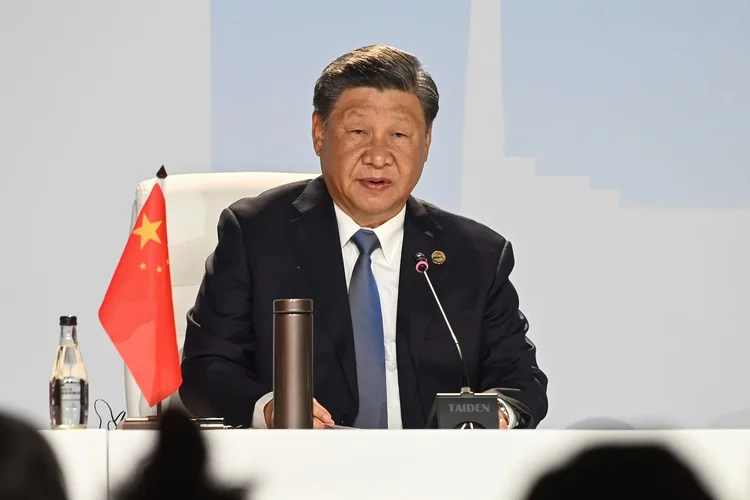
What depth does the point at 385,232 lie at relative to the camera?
2.88 m

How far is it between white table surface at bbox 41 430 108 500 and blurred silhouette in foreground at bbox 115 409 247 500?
0.84 feet

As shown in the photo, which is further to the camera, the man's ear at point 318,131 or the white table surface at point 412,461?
the man's ear at point 318,131

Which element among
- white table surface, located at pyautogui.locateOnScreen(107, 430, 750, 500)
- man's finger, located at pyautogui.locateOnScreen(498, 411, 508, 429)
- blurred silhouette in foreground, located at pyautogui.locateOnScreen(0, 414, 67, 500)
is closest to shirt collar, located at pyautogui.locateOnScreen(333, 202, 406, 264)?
man's finger, located at pyautogui.locateOnScreen(498, 411, 508, 429)

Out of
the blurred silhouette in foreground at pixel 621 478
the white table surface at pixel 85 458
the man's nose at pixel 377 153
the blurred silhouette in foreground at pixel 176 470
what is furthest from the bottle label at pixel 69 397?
the blurred silhouette in foreground at pixel 621 478

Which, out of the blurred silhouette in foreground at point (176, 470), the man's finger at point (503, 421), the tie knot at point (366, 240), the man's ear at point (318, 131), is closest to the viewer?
the blurred silhouette in foreground at point (176, 470)

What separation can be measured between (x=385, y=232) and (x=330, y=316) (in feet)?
1.00

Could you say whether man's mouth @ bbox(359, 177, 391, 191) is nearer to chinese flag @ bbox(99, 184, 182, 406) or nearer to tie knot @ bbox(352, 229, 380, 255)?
tie knot @ bbox(352, 229, 380, 255)

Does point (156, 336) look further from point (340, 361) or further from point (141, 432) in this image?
point (340, 361)

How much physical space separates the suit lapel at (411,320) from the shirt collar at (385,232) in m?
0.04

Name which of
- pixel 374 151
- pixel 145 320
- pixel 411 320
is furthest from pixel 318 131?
pixel 145 320

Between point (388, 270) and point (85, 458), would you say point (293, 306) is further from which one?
point (388, 270)

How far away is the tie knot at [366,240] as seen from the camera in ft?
9.24

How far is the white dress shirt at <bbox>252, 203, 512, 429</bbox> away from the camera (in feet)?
8.88

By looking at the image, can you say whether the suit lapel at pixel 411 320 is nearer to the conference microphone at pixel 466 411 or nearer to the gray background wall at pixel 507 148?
the conference microphone at pixel 466 411
